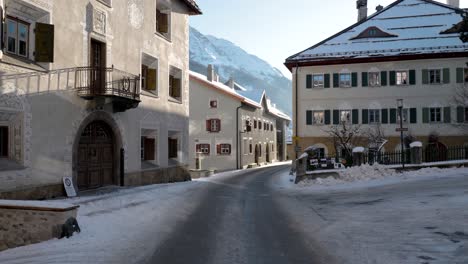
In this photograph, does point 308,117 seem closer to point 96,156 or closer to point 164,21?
point 164,21

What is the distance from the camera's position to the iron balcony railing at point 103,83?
55.0ft

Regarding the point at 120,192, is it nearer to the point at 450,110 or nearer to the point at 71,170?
the point at 71,170

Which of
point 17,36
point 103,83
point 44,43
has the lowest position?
point 103,83

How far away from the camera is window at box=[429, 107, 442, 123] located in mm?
33719

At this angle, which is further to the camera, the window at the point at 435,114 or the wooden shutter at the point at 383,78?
the wooden shutter at the point at 383,78

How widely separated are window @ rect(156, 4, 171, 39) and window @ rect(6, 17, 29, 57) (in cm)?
1178

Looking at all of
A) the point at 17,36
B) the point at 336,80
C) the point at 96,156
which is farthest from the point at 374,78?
the point at 17,36

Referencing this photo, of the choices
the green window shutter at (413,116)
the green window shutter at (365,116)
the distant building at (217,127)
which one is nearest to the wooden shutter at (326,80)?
the green window shutter at (365,116)

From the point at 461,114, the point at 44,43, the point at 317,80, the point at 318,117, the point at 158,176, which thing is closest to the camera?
the point at 44,43

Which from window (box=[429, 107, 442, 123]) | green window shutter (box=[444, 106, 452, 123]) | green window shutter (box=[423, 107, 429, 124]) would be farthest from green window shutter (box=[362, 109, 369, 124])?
green window shutter (box=[444, 106, 452, 123])

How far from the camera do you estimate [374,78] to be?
34719 millimetres

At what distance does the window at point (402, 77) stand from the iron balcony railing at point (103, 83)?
22.6 meters

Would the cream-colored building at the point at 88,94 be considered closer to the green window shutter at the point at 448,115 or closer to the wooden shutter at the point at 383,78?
the wooden shutter at the point at 383,78

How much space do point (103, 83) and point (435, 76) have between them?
26.9 meters
